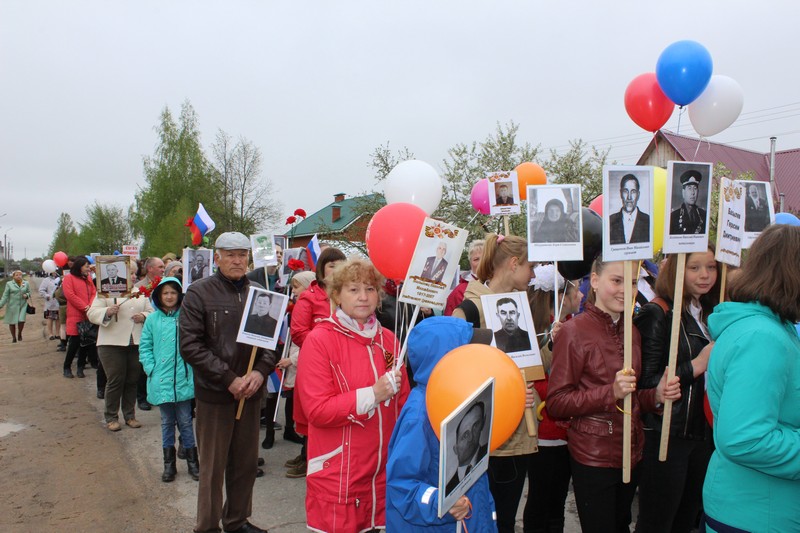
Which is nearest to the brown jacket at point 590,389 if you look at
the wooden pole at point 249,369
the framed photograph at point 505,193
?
the wooden pole at point 249,369

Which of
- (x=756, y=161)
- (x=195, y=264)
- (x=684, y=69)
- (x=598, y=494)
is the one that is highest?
(x=756, y=161)

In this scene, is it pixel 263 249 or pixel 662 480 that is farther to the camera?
pixel 263 249

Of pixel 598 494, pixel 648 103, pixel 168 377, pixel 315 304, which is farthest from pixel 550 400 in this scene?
pixel 168 377

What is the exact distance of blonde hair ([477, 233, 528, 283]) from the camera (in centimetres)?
358

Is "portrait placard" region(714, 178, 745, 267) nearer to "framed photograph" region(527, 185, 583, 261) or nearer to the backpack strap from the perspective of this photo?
"framed photograph" region(527, 185, 583, 261)

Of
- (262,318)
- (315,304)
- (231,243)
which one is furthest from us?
(315,304)

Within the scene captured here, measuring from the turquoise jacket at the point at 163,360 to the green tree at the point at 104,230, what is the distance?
55.3m

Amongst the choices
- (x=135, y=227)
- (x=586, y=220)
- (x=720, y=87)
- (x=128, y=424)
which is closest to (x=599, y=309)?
Result: (x=586, y=220)

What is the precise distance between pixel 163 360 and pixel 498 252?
12.2ft

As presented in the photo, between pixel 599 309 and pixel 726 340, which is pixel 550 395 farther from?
pixel 726 340

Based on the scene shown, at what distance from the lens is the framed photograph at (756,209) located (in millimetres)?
3709

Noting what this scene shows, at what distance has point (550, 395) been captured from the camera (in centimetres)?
286

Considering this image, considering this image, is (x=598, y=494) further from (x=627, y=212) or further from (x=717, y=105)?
(x=717, y=105)

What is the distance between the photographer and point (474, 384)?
199 centimetres
